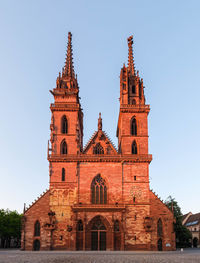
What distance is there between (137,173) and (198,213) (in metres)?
42.0

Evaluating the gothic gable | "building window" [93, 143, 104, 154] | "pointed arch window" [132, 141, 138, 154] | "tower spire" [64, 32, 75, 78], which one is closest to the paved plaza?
"pointed arch window" [132, 141, 138, 154]

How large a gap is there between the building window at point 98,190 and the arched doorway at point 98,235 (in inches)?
95.9

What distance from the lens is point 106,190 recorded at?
43.2 meters

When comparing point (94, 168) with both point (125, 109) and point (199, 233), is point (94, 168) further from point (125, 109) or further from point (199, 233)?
point (199, 233)

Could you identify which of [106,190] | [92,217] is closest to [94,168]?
[106,190]

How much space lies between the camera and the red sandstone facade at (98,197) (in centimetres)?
4069

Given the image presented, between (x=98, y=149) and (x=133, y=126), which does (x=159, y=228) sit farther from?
(x=133, y=126)

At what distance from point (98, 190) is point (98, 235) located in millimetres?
5933

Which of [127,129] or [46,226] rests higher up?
[127,129]

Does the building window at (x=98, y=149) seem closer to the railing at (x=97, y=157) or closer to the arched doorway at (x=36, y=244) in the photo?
the railing at (x=97, y=157)

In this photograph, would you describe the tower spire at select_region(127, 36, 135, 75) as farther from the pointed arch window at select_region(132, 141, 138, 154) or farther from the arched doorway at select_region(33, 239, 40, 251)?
the arched doorway at select_region(33, 239, 40, 251)

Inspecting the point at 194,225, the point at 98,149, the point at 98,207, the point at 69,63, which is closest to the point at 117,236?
the point at 98,207

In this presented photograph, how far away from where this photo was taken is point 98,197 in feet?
141

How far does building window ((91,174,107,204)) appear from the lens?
4272 centimetres
